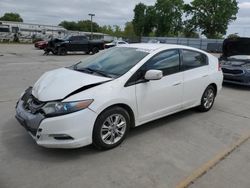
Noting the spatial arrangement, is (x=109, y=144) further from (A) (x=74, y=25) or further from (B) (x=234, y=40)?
(A) (x=74, y=25)

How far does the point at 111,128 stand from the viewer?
380 cm

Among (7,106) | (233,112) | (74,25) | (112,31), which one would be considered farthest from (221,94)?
(74,25)

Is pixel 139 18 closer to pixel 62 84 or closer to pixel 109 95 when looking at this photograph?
pixel 62 84

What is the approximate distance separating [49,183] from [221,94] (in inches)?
243

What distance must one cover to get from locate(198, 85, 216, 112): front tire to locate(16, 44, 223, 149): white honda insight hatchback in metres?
0.30

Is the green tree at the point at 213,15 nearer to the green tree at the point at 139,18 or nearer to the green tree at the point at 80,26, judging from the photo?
the green tree at the point at 139,18

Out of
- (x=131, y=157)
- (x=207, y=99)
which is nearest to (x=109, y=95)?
(x=131, y=157)

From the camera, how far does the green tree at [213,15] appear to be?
6012 cm

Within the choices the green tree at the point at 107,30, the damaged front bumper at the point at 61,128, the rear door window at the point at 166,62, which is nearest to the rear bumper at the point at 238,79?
the rear door window at the point at 166,62

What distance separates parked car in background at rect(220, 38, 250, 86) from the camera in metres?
8.59

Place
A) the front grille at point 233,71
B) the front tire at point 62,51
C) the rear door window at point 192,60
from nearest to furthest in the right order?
1. the rear door window at point 192,60
2. the front grille at point 233,71
3. the front tire at point 62,51

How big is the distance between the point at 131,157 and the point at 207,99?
2833 mm

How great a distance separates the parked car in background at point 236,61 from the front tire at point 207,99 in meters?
3.28

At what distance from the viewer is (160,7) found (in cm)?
7088
